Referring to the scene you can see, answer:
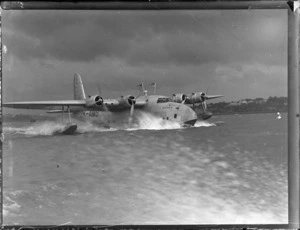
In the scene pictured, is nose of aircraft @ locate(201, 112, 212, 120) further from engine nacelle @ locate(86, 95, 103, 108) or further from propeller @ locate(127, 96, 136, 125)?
engine nacelle @ locate(86, 95, 103, 108)

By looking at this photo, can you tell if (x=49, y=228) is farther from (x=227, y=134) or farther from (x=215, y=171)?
(x=227, y=134)

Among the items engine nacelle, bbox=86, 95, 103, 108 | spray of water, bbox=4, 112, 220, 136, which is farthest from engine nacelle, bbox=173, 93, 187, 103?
engine nacelle, bbox=86, 95, 103, 108

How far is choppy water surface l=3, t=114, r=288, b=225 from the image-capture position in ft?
5.37

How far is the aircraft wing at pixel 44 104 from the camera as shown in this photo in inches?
64.7

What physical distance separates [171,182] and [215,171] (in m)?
0.32

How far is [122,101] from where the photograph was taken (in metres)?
1.73

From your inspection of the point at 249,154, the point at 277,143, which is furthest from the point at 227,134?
the point at 277,143

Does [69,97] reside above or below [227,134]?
above

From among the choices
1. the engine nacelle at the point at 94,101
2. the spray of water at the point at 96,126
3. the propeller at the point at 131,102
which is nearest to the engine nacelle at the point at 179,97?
the spray of water at the point at 96,126

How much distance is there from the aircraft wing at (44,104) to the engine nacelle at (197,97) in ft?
2.54

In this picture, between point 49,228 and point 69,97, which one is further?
point 69,97

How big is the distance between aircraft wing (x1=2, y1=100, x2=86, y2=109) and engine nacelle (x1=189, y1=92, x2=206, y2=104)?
77 cm

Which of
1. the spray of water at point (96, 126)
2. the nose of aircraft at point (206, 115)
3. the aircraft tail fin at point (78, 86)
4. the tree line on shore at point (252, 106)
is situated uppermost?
the aircraft tail fin at point (78, 86)

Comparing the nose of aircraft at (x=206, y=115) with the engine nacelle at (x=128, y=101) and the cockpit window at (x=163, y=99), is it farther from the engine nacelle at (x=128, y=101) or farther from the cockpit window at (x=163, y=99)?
the engine nacelle at (x=128, y=101)
